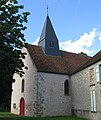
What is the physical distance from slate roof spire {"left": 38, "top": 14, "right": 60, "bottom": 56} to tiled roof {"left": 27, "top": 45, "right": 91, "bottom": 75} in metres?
0.67

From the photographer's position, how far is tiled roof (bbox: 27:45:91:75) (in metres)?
23.8

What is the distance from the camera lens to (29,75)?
2461 centimetres

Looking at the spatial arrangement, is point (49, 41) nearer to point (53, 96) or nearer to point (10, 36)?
point (53, 96)

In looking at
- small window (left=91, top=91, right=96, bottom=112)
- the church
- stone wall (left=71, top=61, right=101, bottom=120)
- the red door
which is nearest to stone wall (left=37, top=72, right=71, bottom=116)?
the church

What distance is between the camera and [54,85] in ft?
78.0

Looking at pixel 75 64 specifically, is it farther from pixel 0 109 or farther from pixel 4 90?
pixel 0 109

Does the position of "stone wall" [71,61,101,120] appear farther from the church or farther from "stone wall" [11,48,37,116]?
"stone wall" [11,48,37,116]

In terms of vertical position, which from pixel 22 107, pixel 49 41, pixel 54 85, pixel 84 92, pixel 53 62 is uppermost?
pixel 49 41

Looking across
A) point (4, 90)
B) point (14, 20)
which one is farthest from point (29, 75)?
point (14, 20)

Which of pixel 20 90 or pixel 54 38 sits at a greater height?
pixel 54 38

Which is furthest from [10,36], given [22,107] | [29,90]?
[22,107]

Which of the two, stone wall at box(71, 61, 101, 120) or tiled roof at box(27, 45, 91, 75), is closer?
stone wall at box(71, 61, 101, 120)

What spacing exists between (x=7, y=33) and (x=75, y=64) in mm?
13108

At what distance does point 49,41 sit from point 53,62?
3289mm
